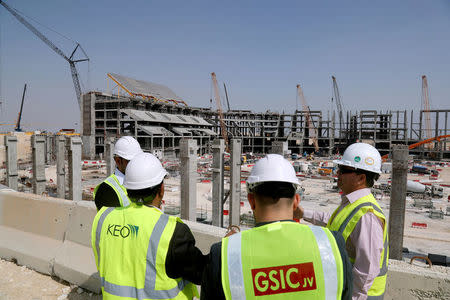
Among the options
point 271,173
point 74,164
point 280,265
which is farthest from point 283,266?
point 74,164

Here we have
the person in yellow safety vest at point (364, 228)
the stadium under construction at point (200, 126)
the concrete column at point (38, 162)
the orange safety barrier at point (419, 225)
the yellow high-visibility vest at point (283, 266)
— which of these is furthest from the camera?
the stadium under construction at point (200, 126)

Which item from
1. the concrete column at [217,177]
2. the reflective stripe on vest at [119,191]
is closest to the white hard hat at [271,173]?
the reflective stripe on vest at [119,191]

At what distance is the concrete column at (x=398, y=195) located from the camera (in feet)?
17.4

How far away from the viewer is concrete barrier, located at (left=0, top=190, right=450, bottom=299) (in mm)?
3621

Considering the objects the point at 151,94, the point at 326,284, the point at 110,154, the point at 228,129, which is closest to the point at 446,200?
the point at 110,154

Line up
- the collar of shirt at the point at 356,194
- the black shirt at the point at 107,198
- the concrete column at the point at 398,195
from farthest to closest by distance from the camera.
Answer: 1. the concrete column at the point at 398,195
2. the black shirt at the point at 107,198
3. the collar of shirt at the point at 356,194

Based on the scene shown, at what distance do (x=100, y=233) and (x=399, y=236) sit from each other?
571 cm

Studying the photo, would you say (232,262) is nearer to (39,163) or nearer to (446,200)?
(39,163)

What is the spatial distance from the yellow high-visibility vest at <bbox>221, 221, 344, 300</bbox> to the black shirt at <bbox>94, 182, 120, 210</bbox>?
5.92 feet

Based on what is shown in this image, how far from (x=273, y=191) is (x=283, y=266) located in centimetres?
35

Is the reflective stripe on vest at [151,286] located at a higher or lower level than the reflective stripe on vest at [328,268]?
lower

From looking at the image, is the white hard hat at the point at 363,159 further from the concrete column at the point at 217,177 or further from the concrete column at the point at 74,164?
the concrete column at the point at 74,164

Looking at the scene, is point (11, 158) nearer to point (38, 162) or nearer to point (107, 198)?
point (38, 162)

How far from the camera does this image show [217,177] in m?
8.77
